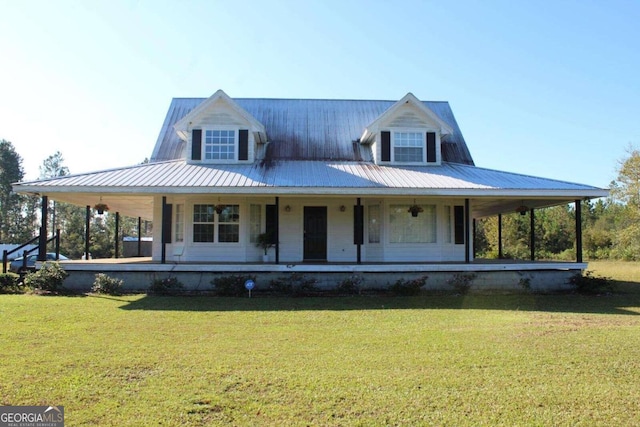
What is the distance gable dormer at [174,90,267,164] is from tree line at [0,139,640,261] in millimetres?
15981

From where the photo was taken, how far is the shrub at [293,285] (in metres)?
13.0

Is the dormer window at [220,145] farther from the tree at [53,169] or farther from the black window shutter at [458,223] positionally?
the tree at [53,169]

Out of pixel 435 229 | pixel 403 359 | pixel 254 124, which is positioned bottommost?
pixel 403 359

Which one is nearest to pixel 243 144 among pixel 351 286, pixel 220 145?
pixel 220 145

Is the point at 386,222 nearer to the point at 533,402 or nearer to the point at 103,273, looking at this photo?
the point at 103,273

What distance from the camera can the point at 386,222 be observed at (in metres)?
15.9

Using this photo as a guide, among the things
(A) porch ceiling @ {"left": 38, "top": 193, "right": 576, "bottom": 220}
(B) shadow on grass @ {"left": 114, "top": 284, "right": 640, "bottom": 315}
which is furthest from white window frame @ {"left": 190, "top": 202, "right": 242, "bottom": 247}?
(B) shadow on grass @ {"left": 114, "top": 284, "right": 640, "bottom": 315}

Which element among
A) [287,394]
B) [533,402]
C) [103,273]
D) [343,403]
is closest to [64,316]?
[103,273]

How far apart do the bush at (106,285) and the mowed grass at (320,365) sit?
225 cm

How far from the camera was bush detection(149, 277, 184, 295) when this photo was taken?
1291cm

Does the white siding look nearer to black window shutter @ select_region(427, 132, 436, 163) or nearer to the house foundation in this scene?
the house foundation

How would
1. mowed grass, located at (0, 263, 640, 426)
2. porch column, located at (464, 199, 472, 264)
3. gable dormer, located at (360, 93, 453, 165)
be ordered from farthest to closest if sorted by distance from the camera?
gable dormer, located at (360, 93, 453, 165), porch column, located at (464, 199, 472, 264), mowed grass, located at (0, 263, 640, 426)

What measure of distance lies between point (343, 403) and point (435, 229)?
12035mm

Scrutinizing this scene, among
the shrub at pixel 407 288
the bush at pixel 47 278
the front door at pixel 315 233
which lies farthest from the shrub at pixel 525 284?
the bush at pixel 47 278
